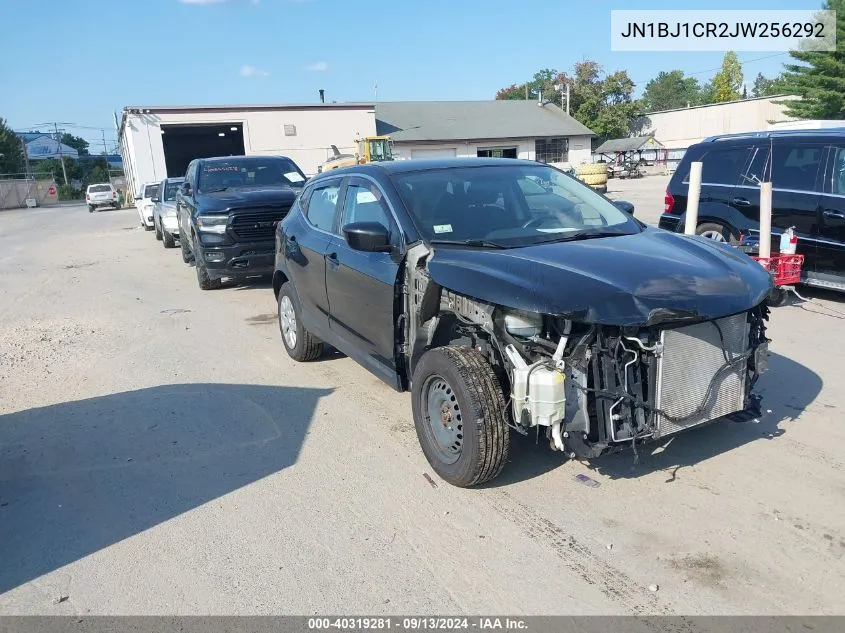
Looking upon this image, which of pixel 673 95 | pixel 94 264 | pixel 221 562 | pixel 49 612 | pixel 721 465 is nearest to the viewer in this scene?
pixel 49 612

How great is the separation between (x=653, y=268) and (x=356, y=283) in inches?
86.5

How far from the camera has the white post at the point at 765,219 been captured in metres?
7.99

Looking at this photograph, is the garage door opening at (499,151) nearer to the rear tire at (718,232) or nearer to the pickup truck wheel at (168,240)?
the pickup truck wheel at (168,240)

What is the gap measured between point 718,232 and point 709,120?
58325 millimetres

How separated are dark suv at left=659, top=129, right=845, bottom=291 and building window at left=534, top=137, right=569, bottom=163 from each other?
4474cm

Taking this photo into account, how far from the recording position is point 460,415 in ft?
13.3

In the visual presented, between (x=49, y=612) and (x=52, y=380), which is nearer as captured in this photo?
(x=49, y=612)

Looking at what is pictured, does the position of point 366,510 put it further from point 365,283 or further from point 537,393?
point 365,283

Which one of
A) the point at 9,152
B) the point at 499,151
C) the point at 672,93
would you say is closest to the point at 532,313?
the point at 499,151

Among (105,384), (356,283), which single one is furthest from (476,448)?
(105,384)

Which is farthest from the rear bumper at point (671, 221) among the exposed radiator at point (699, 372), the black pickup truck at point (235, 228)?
the exposed radiator at point (699, 372)

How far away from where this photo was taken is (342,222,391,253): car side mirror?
4586 mm

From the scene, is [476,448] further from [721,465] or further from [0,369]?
[0,369]

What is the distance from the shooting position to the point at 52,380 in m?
6.84
